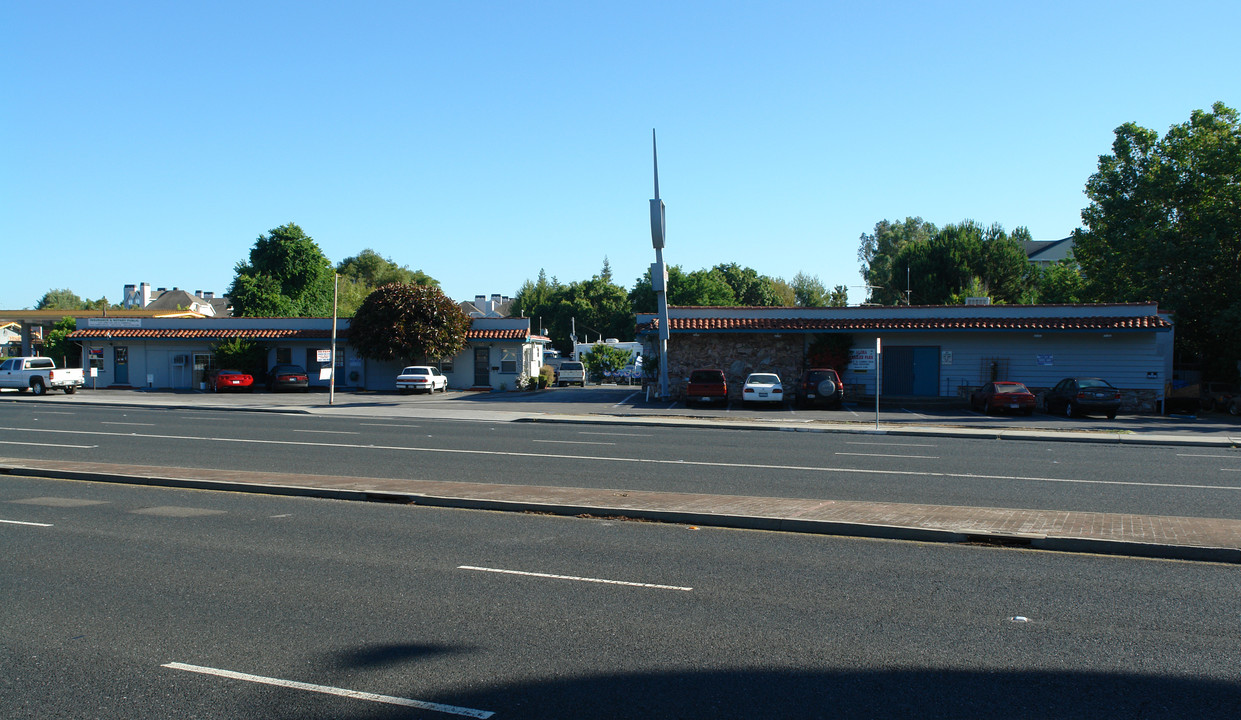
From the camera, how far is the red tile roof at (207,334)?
46.7 metres

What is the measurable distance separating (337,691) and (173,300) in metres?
96.3

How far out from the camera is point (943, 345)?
120 ft

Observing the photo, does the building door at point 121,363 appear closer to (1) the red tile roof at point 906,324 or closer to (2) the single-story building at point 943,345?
(1) the red tile roof at point 906,324

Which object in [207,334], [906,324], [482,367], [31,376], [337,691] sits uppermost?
[906,324]

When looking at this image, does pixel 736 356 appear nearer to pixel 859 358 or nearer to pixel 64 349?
pixel 859 358

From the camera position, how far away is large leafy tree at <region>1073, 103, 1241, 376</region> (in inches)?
1622

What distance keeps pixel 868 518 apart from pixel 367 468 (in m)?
8.83

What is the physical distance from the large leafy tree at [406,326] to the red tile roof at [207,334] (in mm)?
2719

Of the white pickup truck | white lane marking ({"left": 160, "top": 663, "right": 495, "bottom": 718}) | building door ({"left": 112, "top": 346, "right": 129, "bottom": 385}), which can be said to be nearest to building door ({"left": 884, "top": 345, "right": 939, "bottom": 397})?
white lane marking ({"left": 160, "top": 663, "right": 495, "bottom": 718})

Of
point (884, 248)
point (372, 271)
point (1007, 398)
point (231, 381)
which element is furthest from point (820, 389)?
point (372, 271)

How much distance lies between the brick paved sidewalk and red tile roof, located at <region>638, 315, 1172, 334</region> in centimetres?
2565

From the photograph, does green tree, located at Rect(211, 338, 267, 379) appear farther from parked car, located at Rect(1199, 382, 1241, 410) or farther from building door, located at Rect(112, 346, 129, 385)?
parked car, located at Rect(1199, 382, 1241, 410)

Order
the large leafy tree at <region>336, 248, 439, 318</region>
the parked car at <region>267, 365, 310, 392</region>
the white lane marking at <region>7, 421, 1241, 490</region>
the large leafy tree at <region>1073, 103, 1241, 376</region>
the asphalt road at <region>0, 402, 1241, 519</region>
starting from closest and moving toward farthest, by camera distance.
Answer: the asphalt road at <region>0, 402, 1241, 519</region> → the white lane marking at <region>7, 421, 1241, 490</region> → the large leafy tree at <region>1073, 103, 1241, 376</region> → the parked car at <region>267, 365, 310, 392</region> → the large leafy tree at <region>336, 248, 439, 318</region>

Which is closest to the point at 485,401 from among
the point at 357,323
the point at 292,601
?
the point at 357,323
